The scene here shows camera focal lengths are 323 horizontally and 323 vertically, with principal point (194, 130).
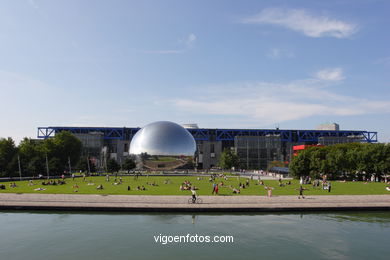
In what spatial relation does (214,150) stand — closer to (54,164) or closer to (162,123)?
(162,123)

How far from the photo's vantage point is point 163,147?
9219cm

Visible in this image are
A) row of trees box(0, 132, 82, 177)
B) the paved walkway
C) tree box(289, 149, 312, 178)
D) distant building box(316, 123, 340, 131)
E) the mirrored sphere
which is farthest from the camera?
distant building box(316, 123, 340, 131)

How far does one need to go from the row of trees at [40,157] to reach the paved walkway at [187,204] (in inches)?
1151

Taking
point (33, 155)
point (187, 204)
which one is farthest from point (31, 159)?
point (187, 204)

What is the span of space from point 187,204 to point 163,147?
6793cm

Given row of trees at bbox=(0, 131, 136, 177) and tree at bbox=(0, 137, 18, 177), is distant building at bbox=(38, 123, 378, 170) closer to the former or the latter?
row of trees at bbox=(0, 131, 136, 177)

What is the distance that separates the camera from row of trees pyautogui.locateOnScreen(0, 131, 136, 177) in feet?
182

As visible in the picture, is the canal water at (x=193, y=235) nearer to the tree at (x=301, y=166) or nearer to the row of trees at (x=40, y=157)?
the tree at (x=301, y=166)

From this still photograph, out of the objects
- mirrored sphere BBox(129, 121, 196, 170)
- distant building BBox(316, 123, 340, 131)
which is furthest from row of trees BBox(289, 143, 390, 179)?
distant building BBox(316, 123, 340, 131)

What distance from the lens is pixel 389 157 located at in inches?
1973

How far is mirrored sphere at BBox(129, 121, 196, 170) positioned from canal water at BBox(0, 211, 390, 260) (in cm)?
6724

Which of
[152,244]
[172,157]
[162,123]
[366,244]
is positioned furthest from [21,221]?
[162,123]

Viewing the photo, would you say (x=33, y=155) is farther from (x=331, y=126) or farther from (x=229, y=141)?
(x=331, y=126)

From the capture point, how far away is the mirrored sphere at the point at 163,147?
91000 mm
